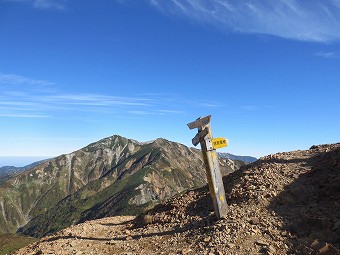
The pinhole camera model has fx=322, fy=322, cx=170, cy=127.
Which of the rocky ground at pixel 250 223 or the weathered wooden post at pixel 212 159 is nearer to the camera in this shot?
the rocky ground at pixel 250 223

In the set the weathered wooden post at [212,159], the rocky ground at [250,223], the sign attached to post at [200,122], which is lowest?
the rocky ground at [250,223]

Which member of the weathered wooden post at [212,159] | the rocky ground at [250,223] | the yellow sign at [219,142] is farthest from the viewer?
the yellow sign at [219,142]

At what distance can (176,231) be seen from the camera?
14.4m

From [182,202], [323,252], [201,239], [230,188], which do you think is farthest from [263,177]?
[323,252]

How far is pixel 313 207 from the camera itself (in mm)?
13023

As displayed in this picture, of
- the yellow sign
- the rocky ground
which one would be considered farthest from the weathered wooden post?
the rocky ground

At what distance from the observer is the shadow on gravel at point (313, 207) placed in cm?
1068

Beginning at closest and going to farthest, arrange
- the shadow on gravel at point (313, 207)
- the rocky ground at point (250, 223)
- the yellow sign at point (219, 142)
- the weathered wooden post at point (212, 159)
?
the shadow on gravel at point (313, 207) < the rocky ground at point (250, 223) < the weathered wooden post at point (212, 159) < the yellow sign at point (219, 142)

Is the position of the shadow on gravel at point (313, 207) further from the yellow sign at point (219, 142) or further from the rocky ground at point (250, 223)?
the yellow sign at point (219, 142)

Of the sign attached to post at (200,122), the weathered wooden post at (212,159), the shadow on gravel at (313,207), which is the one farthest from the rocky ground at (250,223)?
the sign attached to post at (200,122)

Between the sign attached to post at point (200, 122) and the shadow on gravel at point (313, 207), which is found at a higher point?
the sign attached to post at point (200, 122)

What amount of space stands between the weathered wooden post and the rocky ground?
0.59 metres

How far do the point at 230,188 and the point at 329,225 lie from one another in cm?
612

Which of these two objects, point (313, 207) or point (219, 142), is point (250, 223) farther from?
point (219, 142)
